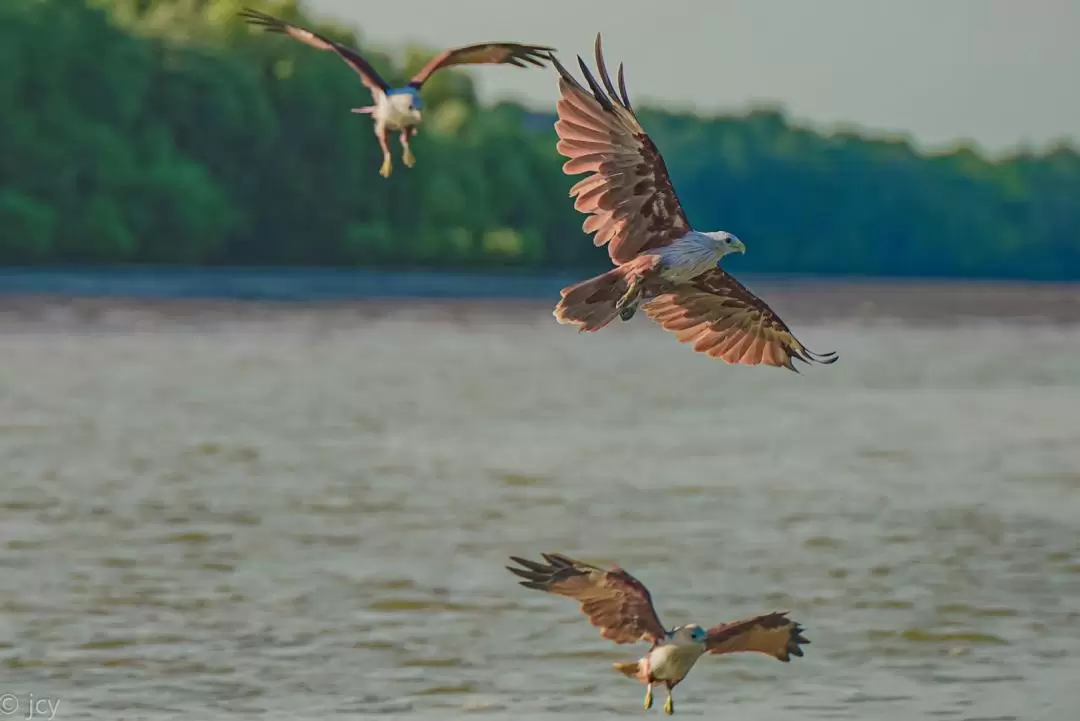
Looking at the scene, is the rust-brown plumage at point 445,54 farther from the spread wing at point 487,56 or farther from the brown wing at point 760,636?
the brown wing at point 760,636

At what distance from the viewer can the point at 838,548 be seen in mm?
23344

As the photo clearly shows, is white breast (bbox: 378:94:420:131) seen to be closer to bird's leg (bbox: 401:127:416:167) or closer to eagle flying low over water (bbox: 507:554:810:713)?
bird's leg (bbox: 401:127:416:167)

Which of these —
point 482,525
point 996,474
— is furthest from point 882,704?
point 996,474

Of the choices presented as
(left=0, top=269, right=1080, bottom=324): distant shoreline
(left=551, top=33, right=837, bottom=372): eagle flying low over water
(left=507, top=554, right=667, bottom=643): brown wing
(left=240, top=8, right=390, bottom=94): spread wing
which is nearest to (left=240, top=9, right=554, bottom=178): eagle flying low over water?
(left=240, top=8, right=390, bottom=94): spread wing

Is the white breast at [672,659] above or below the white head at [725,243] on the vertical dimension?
below

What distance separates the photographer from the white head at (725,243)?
13023mm

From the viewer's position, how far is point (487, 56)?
50.7 ft

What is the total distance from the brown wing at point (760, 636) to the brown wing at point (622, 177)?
6.86ft

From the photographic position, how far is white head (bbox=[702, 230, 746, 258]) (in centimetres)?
1302

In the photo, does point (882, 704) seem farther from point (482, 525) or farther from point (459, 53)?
point (482, 525)

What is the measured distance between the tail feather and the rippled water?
380cm

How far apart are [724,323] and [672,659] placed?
7.86 feet

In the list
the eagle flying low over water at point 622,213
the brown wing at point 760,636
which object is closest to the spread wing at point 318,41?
the eagle flying low over water at point 622,213

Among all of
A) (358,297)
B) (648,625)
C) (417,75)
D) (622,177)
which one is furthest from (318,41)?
(358,297)
